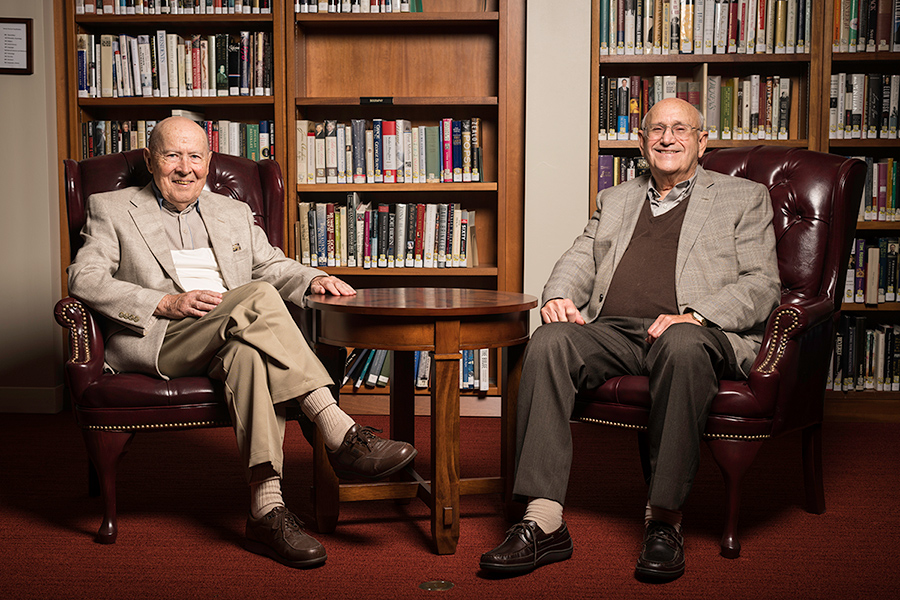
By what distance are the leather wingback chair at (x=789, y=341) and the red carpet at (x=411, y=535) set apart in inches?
6.1

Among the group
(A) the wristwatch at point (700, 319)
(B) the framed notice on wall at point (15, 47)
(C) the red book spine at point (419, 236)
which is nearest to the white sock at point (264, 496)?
(A) the wristwatch at point (700, 319)

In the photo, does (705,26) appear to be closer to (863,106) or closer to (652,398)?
(863,106)

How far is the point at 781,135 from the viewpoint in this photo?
339cm

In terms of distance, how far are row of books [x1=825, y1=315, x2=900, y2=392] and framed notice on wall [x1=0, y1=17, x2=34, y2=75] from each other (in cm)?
378

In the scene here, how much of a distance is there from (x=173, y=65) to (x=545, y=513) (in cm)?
265

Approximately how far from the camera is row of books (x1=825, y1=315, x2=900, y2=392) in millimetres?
3432

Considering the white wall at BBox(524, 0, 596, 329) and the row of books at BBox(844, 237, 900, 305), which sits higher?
the white wall at BBox(524, 0, 596, 329)

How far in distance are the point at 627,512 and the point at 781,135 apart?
195 cm

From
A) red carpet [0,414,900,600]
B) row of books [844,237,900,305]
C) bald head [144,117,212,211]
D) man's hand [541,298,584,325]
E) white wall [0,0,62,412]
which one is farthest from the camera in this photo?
white wall [0,0,62,412]

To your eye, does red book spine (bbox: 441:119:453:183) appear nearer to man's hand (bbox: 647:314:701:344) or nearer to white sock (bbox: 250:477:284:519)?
man's hand (bbox: 647:314:701:344)

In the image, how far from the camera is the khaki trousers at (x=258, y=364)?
6.27 ft

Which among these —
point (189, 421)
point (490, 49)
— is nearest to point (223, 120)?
point (490, 49)

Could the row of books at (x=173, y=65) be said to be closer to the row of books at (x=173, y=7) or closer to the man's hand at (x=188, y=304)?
the row of books at (x=173, y=7)

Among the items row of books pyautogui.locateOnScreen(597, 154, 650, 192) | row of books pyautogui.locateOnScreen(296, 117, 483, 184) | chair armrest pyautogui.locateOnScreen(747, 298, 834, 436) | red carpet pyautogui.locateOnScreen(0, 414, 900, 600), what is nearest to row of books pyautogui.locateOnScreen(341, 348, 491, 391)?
red carpet pyautogui.locateOnScreen(0, 414, 900, 600)
